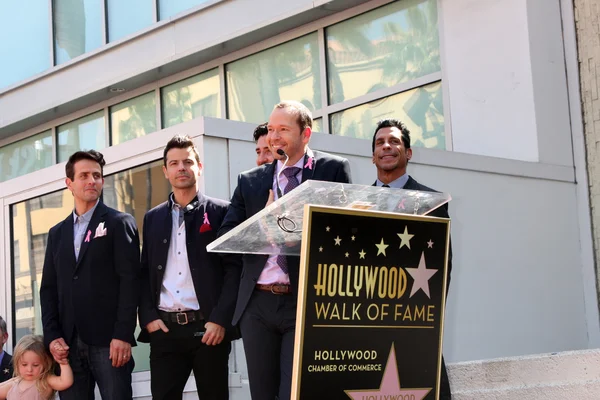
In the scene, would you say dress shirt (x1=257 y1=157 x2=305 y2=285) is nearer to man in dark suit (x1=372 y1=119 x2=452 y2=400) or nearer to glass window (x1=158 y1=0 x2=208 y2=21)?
man in dark suit (x1=372 y1=119 x2=452 y2=400)

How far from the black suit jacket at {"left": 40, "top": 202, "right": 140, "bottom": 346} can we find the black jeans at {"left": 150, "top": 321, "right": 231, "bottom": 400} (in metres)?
0.30

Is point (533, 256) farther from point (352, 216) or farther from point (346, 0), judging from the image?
point (352, 216)

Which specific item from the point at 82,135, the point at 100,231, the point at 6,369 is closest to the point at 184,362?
the point at 100,231

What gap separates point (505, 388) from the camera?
522cm

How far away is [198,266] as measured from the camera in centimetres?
511

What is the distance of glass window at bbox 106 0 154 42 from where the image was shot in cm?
1258

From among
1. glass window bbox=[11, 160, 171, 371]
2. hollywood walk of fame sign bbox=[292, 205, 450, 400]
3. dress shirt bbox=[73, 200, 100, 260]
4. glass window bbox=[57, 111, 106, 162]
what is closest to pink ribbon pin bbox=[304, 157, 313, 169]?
hollywood walk of fame sign bbox=[292, 205, 450, 400]

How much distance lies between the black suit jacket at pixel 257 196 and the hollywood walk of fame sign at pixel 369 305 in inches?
30.1

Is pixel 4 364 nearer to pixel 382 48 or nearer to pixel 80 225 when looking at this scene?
pixel 80 225

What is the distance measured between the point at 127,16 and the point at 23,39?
2.32 meters

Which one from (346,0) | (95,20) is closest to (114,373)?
(346,0)

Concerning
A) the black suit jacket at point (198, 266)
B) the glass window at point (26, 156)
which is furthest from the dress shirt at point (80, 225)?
the glass window at point (26, 156)

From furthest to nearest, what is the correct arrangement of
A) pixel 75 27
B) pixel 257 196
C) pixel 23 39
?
pixel 23 39 → pixel 75 27 → pixel 257 196

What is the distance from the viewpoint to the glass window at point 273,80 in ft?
35.9
